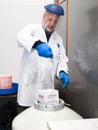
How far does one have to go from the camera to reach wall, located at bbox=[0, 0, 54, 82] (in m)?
2.65

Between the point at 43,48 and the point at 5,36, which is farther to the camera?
the point at 5,36

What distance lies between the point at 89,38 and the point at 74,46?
370 millimetres

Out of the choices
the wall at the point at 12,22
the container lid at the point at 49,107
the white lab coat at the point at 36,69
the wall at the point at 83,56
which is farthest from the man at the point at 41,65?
the wall at the point at 12,22

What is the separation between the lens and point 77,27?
1.72 m

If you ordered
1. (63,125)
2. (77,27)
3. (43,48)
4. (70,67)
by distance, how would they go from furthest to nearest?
(70,67)
(77,27)
(43,48)
(63,125)

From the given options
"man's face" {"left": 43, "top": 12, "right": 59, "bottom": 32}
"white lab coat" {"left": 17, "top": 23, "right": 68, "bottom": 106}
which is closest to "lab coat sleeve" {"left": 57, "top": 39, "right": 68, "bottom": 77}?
"white lab coat" {"left": 17, "top": 23, "right": 68, "bottom": 106}

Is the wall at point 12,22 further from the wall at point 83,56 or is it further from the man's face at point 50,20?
the man's face at point 50,20

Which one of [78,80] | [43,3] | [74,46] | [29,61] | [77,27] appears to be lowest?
[78,80]

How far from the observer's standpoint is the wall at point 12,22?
2654 millimetres

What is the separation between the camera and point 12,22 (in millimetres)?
2676

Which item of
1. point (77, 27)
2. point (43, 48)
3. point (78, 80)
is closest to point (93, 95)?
point (78, 80)

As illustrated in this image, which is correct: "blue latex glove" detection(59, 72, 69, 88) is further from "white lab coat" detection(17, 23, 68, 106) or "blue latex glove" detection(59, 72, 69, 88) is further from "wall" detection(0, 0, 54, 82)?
"wall" detection(0, 0, 54, 82)

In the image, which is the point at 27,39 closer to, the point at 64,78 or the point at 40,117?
the point at 64,78

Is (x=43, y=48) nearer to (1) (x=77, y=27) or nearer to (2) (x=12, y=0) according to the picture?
(1) (x=77, y=27)
